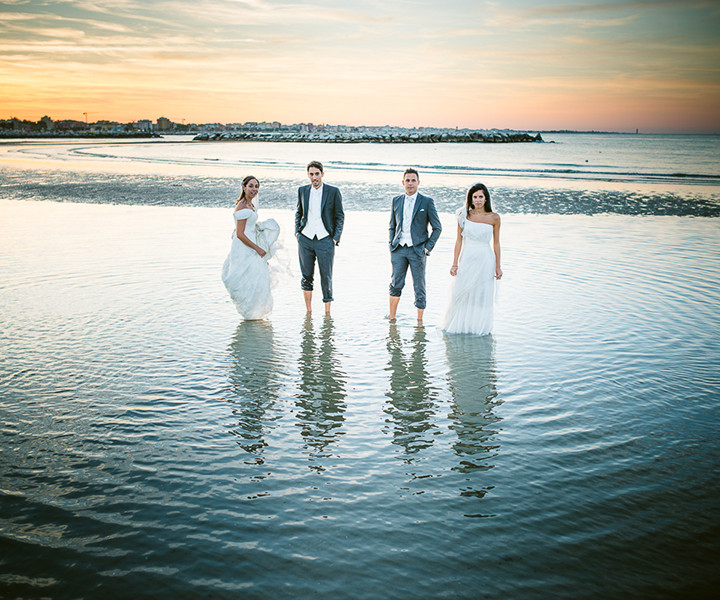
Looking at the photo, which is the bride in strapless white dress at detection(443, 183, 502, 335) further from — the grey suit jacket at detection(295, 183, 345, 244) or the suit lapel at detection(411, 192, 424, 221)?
the grey suit jacket at detection(295, 183, 345, 244)

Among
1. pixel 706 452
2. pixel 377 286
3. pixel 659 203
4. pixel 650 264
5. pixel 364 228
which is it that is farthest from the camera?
pixel 659 203

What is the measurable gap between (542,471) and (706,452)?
5.13 ft

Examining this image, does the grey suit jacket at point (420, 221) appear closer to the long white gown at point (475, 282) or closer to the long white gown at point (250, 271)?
the long white gown at point (475, 282)

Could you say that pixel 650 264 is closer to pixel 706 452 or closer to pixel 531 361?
pixel 531 361

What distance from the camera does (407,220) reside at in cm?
782

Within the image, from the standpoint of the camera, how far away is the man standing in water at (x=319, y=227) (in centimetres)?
812

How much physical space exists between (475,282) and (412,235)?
3.77ft

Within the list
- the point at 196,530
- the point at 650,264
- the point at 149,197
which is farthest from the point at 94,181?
the point at 196,530

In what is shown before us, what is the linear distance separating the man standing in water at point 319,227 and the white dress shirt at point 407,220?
0.94m

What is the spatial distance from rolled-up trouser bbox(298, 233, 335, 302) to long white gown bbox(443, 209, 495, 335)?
1.98 meters

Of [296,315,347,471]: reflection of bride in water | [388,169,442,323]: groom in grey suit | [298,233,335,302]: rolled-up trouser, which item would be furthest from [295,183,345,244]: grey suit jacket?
[296,315,347,471]: reflection of bride in water

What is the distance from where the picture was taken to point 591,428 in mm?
4941

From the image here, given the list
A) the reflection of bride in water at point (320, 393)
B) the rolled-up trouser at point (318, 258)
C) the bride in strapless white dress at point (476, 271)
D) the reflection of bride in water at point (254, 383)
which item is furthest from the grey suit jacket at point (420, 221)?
the reflection of bride in water at point (254, 383)

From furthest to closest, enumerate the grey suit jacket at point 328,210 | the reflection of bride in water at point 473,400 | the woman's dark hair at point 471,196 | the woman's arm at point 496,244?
the grey suit jacket at point 328,210
the woman's arm at point 496,244
the woman's dark hair at point 471,196
the reflection of bride in water at point 473,400
